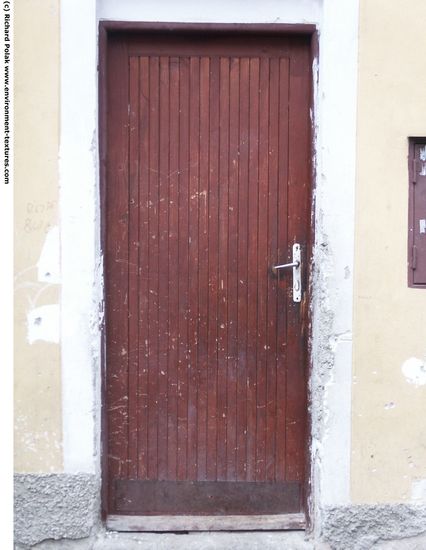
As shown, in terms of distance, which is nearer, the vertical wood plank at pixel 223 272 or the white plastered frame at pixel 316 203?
the white plastered frame at pixel 316 203

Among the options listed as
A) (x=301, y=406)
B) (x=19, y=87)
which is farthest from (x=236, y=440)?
(x=19, y=87)

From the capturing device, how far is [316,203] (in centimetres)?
330

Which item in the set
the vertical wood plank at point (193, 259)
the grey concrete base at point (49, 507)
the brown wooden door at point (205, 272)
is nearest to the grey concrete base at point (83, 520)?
the grey concrete base at point (49, 507)

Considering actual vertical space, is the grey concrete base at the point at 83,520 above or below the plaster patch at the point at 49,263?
below

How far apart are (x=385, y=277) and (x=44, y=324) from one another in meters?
1.68

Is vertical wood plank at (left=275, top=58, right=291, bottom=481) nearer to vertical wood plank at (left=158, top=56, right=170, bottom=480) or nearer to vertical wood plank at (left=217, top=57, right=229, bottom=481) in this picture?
vertical wood plank at (left=217, top=57, right=229, bottom=481)


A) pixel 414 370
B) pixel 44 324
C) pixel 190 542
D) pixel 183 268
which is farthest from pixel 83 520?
pixel 414 370

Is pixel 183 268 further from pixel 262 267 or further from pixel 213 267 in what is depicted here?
pixel 262 267

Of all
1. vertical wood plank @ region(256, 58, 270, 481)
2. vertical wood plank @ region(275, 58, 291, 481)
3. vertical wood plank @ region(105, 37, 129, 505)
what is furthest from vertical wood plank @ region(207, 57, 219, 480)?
vertical wood plank @ region(105, 37, 129, 505)

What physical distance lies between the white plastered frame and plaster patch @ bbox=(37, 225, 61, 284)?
1.4 inches

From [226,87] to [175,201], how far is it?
0.64 meters

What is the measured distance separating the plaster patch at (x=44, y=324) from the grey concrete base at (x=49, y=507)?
2.22 feet

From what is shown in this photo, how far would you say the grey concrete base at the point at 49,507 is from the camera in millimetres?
3260

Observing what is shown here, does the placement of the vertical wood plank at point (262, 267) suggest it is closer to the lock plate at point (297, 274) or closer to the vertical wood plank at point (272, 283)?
the vertical wood plank at point (272, 283)
